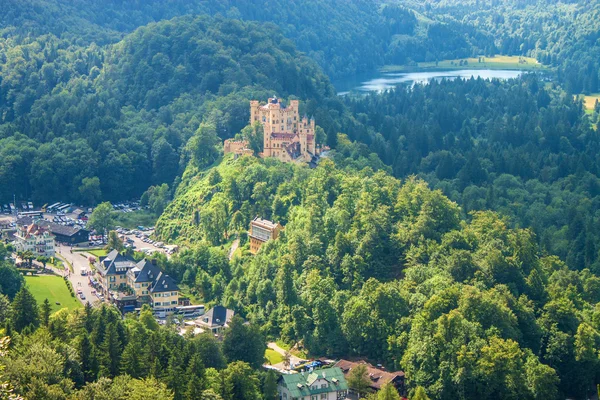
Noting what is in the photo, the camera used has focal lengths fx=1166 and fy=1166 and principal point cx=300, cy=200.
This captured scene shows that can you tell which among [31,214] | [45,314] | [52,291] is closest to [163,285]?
[52,291]

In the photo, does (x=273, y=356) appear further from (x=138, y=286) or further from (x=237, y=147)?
(x=237, y=147)

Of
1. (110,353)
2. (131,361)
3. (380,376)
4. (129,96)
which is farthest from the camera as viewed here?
(129,96)

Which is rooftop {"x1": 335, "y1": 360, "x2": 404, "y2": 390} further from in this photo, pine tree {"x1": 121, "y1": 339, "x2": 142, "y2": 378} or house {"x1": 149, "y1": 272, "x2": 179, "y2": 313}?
house {"x1": 149, "y1": 272, "x2": 179, "y2": 313}

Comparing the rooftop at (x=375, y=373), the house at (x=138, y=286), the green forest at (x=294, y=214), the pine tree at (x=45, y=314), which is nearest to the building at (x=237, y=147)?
the green forest at (x=294, y=214)

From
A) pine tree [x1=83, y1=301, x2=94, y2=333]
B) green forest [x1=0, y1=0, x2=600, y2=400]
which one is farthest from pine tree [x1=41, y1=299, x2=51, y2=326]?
pine tree [x1=83, y1=301, x2=94, y2=333]

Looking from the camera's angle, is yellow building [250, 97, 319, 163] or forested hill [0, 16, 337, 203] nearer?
yellow building [250, 97, 319, 163]

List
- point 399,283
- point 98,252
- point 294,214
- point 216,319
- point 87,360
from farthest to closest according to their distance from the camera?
1. point 98,252
2. point 294,214
3. point 399,283
4. point 216,319
5. point 87,360

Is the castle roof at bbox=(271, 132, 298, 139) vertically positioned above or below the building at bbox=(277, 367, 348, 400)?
above
